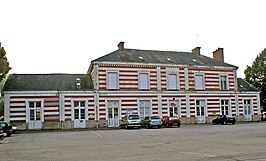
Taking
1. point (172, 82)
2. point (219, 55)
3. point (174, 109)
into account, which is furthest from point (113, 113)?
point (219, 55)

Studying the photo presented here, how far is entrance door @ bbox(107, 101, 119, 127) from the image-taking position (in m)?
34.0

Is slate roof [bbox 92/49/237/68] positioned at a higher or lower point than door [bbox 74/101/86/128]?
higher

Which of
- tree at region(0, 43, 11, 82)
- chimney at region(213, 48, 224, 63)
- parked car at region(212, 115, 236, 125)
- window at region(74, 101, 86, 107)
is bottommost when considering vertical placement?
parked car at region(212, 115, 236, 125)

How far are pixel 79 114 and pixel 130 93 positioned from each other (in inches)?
229

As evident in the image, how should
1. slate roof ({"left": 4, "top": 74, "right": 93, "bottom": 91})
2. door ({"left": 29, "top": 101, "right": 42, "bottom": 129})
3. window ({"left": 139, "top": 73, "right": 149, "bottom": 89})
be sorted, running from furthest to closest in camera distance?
window ({"left": 139, "top": 73, "right": 149, "bottom": 89}) → slate roof ({"left": 4, "top": 74, "right": 93, "bottom": 91}) → door ({"left": 29, "top": 101, "right": 42, "bottom": 129})

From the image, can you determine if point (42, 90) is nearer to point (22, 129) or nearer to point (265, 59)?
point (22, 129)

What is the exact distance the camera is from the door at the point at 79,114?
33156 millimetres

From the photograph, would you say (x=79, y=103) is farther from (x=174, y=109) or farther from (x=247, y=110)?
(x=247, y=110)

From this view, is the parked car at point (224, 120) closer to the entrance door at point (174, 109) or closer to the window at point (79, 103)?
the entrance door at point (174, 109)

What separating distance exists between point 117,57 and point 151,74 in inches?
166

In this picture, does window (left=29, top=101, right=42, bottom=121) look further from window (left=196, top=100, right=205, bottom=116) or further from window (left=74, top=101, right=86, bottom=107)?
window (left=196, top=100, right=205, bottom=116)

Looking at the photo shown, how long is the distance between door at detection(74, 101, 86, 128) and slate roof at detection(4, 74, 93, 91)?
5.13 ft

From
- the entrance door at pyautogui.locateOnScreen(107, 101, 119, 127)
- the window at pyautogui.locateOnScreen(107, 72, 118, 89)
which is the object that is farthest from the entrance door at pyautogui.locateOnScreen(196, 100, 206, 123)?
the window at pyautogui.locateOnScreen(107, 72, 118, 89)

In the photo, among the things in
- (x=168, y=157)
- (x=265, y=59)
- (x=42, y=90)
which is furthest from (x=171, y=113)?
(x=168, y=157)
